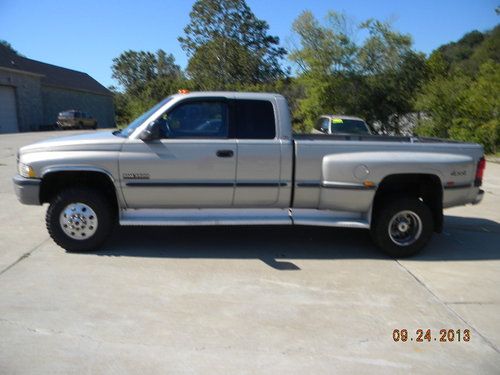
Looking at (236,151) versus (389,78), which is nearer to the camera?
(236,151)

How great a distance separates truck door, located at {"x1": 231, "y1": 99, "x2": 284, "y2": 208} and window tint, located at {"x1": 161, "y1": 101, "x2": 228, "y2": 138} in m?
0.17

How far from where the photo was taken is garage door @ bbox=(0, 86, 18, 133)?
105 ft

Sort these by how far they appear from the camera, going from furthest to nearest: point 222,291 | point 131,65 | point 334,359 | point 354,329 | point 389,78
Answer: point 131,65
point 389,78
point 222,291
point 354,329
point 334,359

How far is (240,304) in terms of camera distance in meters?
4.27

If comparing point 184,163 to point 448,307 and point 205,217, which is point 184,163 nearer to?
point 205,217

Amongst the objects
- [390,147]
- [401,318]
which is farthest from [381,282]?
[390,147]

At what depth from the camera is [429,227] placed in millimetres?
5711

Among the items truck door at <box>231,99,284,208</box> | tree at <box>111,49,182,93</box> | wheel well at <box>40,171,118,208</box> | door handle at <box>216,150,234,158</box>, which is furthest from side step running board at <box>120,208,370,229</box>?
tree at <box>111,49,182,93</box>

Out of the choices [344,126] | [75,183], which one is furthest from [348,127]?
[75,183]

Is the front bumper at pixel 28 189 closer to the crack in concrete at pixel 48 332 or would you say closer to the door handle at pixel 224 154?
the crack in concrete at pixel 48 332

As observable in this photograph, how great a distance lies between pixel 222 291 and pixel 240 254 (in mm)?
1183

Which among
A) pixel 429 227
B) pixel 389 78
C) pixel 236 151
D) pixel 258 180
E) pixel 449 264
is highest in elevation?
pixel 389 78

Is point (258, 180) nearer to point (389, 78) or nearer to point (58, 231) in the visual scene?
point (58, 231)

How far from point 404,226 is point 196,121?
288cm
